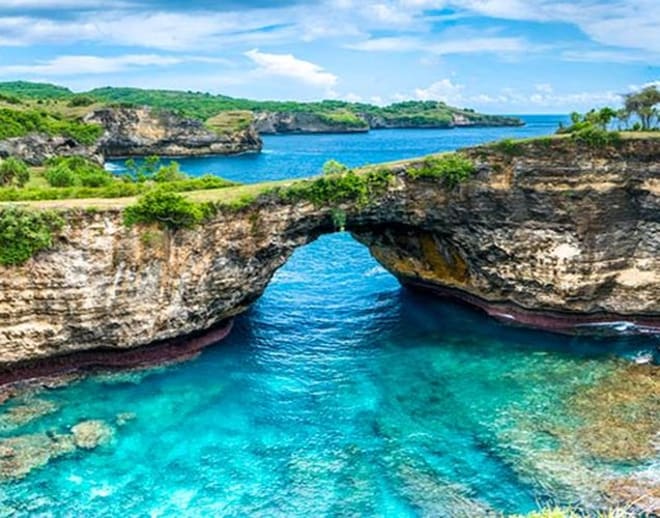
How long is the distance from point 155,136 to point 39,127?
36.1m

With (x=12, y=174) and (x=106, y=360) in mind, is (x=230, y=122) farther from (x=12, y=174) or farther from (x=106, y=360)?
(x=106, y=360)

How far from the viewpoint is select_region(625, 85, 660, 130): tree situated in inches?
1677

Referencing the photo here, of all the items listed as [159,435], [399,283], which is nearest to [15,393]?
[159,435]

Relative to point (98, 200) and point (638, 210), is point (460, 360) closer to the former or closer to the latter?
point (638, 210)

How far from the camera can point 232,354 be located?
123 ft

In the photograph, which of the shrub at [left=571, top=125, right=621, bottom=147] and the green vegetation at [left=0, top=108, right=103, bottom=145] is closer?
the shrub at [left=571, top=125, right=621, bottom=147]

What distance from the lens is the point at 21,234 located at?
30953mm

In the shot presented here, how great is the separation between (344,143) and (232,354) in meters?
143

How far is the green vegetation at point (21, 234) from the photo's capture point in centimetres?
3078

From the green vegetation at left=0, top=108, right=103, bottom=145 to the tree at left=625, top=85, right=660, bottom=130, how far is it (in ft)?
268

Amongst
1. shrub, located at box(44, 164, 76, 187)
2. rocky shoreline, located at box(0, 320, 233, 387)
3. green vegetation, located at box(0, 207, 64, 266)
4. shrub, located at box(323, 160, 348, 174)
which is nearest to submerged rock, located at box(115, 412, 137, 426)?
rocky shoreline, located at box(0, 320, 233, 387)

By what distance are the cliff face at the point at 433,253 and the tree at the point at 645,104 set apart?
21.2ft

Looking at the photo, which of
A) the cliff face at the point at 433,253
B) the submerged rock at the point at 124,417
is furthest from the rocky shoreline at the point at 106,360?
the submerged rock at the point at 124,417

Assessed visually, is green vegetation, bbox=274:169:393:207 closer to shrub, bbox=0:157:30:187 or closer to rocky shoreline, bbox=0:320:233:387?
rocky shoreline, bbox=0:320:233:387
